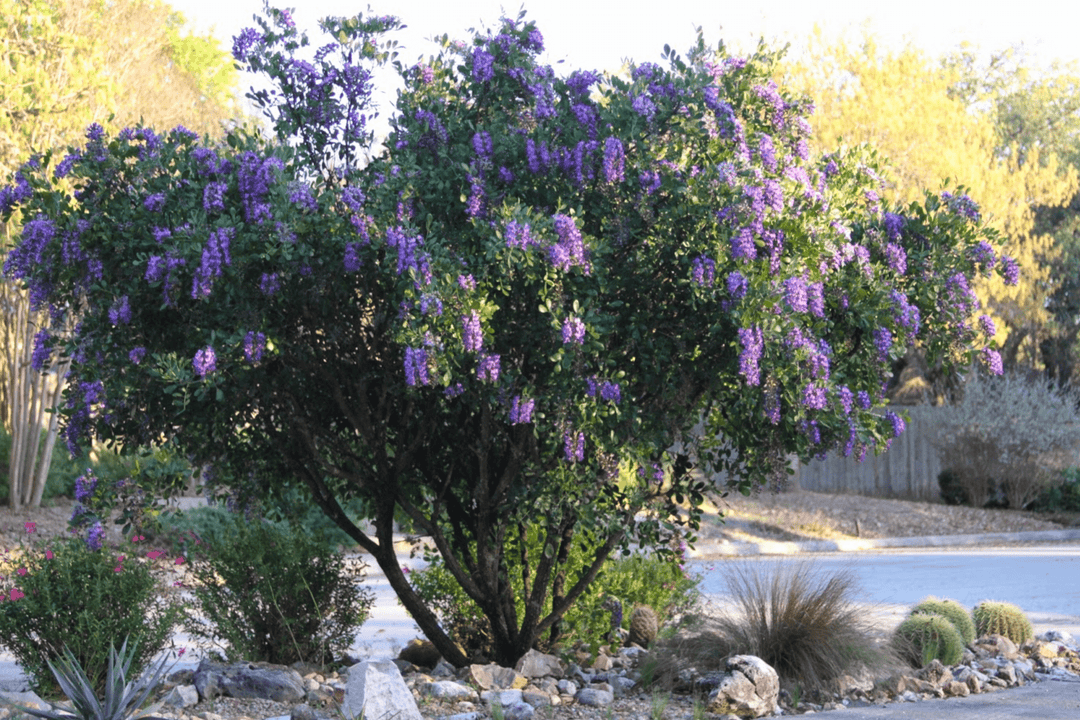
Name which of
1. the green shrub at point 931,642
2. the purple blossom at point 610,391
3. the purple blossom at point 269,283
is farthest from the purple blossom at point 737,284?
the green shrub at point 931,642

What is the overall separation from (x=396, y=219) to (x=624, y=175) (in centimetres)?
135

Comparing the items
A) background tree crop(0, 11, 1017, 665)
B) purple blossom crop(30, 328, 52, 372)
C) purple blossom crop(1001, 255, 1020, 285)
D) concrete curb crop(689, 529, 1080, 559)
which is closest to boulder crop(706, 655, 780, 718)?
background tree crop(0, 11, 1017, 665)

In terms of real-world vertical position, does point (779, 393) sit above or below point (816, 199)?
below

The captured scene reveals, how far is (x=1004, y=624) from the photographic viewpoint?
30.8ft

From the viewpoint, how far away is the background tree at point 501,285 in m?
6.31

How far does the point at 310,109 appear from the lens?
298 inches

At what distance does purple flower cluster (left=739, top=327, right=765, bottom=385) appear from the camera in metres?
6.18

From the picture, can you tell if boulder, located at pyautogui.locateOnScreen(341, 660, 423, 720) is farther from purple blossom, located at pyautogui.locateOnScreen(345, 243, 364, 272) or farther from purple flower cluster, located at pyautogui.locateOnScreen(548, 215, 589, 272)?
purple flower cluster, located at pyautogui.locateOnScreen(548, 215, 589, 272)

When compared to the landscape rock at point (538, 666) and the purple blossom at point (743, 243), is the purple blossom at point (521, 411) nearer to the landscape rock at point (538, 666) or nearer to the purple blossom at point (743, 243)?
the purple blossom at point (743, 243)

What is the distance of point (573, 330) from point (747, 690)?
2422 millimetres

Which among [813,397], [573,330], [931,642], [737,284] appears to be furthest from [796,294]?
[931,642]

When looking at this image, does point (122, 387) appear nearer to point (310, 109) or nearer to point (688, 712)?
point (310, 109)

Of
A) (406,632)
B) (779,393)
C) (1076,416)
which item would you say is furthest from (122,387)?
(1076,416)

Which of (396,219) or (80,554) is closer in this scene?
(396,219)
